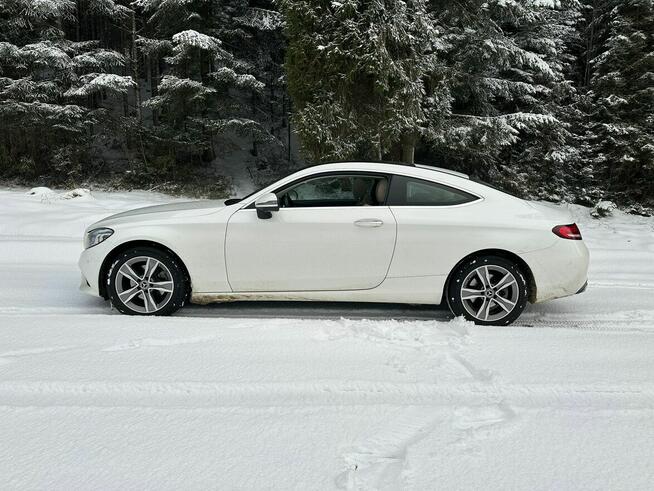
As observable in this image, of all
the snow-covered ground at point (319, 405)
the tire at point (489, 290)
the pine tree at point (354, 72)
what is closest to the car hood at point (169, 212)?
the snow-covered ground at point (319, 405)

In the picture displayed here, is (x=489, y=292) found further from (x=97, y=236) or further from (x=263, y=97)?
(x=263, y=97)

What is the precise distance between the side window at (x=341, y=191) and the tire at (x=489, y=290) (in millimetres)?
1010

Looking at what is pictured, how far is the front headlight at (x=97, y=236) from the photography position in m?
4.36

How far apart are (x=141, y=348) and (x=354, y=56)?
967 centimetres

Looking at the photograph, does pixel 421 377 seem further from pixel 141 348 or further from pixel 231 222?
pixel 231 222

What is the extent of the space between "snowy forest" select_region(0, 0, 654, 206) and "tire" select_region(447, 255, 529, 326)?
8.47 meters

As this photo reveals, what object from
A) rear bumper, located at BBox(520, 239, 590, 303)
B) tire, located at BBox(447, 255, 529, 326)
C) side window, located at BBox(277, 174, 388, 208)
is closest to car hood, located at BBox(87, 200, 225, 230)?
side window, located at BBox(277, 174, 388, 208)

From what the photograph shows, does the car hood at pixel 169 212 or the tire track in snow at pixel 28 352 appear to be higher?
the car hood at pixel 169 212

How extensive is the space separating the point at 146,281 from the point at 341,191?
1943 mm

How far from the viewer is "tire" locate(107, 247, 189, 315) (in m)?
4.32

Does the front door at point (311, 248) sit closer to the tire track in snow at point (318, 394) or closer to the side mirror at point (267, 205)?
the side mirror at point (267, 205)

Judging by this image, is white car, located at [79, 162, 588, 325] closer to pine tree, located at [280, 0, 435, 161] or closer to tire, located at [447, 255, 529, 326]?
tire, located at [447, 255, 529, 326]

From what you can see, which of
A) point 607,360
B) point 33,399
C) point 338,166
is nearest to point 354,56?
point 338,166

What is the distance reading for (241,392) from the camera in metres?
2.50
